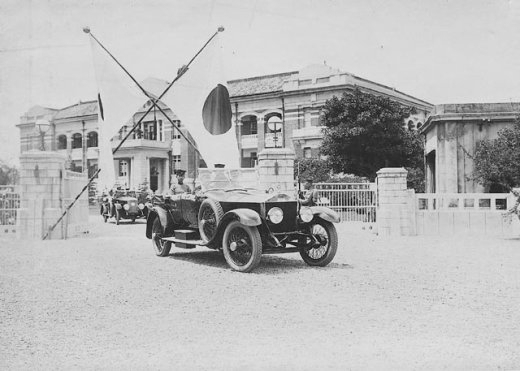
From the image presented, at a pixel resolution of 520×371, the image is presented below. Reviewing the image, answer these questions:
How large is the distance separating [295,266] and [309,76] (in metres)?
29.1

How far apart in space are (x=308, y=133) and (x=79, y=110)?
20.7 meters

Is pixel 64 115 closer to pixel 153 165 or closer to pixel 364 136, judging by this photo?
pixel 153 165

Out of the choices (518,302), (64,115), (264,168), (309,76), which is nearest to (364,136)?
(309,76)

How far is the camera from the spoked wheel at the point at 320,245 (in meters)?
7.97

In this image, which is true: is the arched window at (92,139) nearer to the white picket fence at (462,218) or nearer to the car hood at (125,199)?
the car hood at (125,199)

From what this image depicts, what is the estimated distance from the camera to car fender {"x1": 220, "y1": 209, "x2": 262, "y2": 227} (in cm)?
725

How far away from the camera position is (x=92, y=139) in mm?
44438

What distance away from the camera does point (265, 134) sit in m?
37.6

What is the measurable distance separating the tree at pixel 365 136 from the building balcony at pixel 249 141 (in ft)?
36.2

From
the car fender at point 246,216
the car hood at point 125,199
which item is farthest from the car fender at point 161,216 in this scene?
the car hood at point 125,199

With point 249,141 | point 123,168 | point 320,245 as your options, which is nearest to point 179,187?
point 320,245

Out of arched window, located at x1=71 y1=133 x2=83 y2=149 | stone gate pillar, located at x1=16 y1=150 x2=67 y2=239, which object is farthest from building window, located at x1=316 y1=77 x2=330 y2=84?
stone gate pillar, located at x1=16 y1=150 x2=67 y2=239

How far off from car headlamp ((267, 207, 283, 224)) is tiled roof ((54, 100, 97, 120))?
3845 cm

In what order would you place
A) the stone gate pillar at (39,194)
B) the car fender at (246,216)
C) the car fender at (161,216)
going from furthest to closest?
the stone gate pillar at (39,194) < the car fender at (161,216) < the car fender at (246,216)
